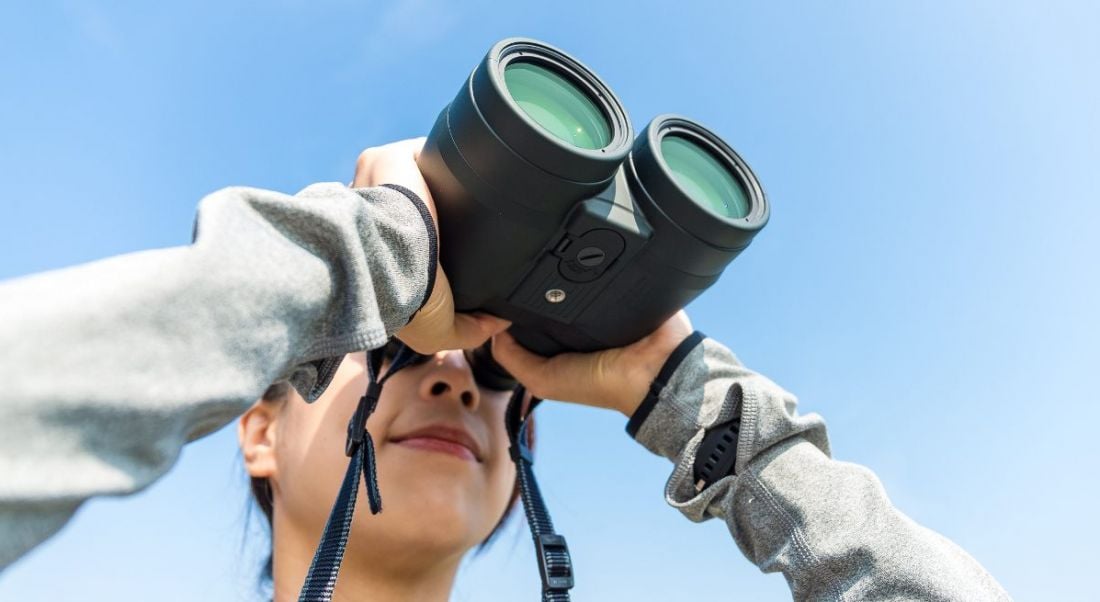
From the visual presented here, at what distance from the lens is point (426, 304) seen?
104 centimetres

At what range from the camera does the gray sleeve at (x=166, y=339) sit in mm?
445

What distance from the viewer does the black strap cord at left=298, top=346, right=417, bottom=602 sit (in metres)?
1.02

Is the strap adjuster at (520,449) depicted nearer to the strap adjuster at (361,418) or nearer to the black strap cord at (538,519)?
the black strap cord at (538,519)

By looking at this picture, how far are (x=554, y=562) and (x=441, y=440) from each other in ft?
0.91

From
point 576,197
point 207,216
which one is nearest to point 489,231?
point 576,197

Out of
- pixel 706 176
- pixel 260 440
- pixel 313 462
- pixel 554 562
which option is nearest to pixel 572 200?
pixel 706 176

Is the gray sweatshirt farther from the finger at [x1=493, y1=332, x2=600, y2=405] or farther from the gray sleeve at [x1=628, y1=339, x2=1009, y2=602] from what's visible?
the finger at [x1=493, y1=332, x2=600, y2=405]

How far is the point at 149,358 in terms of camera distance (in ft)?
1.68

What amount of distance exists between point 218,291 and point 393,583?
88 cm

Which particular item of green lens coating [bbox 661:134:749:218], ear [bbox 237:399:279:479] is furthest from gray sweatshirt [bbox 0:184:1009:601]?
ear [bbox 237:399:279:479]

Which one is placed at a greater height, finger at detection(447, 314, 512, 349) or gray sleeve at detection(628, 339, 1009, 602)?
gray sleeve at detection(628, 339, 1009, 602)

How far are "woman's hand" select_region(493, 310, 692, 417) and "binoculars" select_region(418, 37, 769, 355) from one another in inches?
1.5

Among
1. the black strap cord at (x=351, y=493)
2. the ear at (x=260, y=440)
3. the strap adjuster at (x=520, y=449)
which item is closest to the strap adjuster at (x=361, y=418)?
the black strap cord at (x=351, y=493)

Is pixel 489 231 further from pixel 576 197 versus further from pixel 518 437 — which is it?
pixel 518 437
